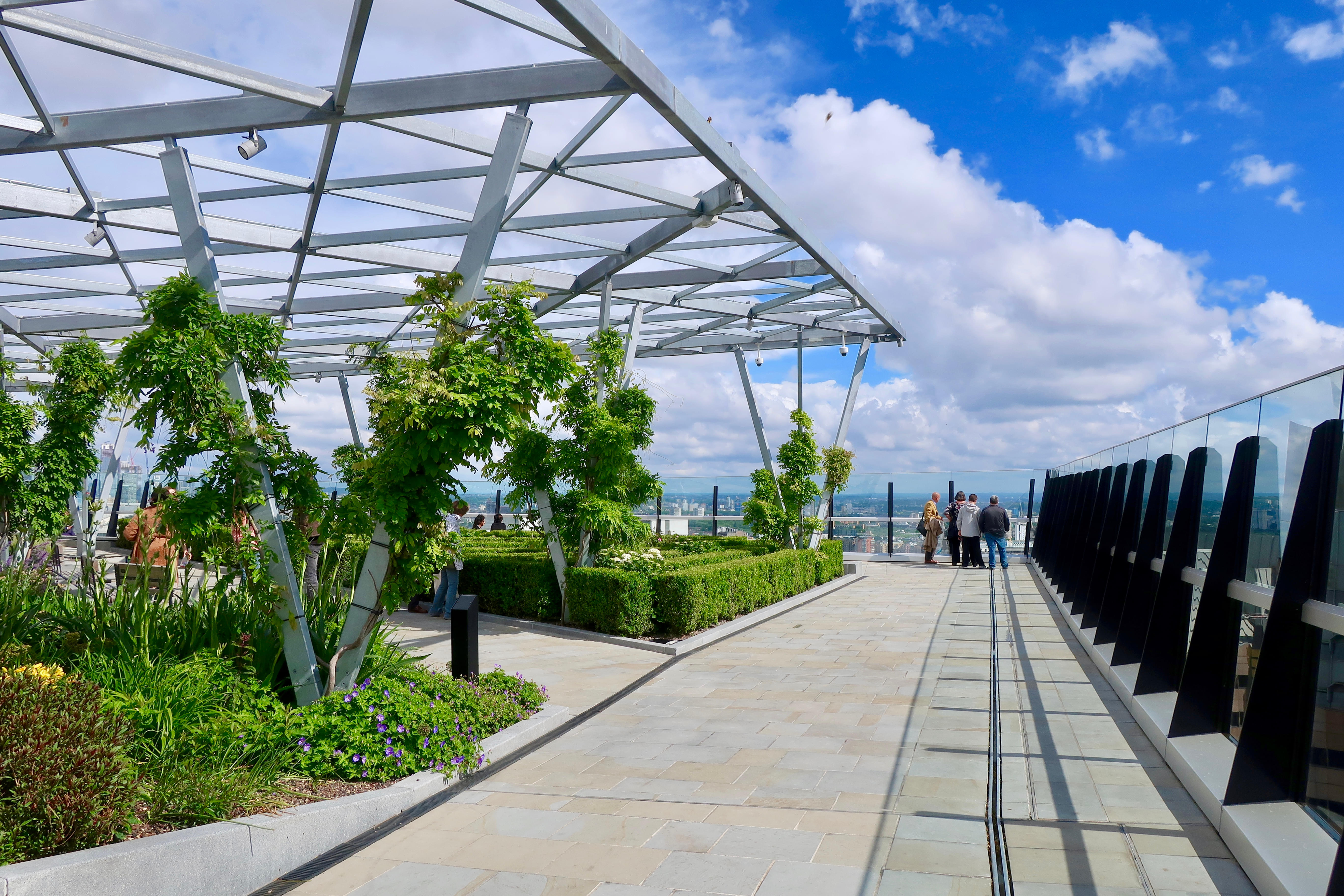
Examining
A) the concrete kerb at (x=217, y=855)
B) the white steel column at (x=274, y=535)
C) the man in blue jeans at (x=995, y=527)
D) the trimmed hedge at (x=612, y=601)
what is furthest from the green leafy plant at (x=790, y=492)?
the concrete kerb at (x=217, y=855)

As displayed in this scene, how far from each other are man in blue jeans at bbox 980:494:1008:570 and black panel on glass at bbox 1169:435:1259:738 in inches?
584

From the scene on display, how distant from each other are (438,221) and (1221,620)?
986 centimetres

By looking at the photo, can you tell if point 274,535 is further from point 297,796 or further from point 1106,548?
point 1106,548

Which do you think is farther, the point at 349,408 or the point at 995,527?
the point at 349,408

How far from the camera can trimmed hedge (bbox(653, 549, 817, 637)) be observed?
10.3 m

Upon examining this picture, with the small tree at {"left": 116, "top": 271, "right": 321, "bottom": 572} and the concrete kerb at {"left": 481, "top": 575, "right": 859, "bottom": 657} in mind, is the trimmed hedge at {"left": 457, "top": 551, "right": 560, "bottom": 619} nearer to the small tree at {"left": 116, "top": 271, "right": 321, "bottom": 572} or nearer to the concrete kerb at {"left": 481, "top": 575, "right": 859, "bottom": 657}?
the concrete kerb at {"left": 481, "top": 575, "right": 859, "bottom": 657}

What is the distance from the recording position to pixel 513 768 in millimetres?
5426

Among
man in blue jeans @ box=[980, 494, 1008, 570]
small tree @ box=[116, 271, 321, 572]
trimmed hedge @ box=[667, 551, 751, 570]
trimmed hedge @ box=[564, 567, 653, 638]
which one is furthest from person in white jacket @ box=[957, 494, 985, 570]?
small tree @ box=[116, 271, 321, 572]

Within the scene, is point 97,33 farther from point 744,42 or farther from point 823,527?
point 823,527

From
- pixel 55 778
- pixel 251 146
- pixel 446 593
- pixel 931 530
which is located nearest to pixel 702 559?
pixel 446 593

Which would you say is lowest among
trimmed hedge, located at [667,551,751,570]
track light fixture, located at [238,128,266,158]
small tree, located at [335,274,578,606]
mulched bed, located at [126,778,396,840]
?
mulched bed, located at [126,778,396,840]

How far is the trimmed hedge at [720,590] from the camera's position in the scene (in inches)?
407

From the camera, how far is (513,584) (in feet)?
39.4

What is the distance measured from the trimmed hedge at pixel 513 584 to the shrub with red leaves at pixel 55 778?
7.56 meters
